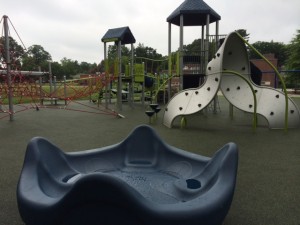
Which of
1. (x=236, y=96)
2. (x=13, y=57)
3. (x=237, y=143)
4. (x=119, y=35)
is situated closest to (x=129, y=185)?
(x=237, y=143)

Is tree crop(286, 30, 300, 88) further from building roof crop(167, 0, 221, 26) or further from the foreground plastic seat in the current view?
the foreground plastic seat

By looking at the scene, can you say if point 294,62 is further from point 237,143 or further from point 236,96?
point 237,143

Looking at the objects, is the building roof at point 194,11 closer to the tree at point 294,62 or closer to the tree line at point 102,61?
the tree line at point 102,61

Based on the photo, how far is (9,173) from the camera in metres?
2.30

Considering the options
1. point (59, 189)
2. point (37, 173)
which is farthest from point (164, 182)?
point (37, 173)

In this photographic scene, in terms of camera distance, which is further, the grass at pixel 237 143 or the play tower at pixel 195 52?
the play tower at pixel 195 52

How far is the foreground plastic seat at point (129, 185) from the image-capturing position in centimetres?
117

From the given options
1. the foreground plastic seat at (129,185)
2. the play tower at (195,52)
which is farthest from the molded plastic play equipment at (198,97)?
the foreground plastic seat at (129,185)

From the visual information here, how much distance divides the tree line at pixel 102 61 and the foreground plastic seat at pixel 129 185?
4.25 metres

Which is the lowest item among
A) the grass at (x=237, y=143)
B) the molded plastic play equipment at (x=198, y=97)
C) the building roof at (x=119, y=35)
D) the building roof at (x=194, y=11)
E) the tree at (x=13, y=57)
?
the grass at (x=237, y=143)

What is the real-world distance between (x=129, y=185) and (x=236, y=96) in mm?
4169

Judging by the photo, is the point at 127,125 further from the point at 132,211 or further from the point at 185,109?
the point at 132,211

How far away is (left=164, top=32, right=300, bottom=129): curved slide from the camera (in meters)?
4.43

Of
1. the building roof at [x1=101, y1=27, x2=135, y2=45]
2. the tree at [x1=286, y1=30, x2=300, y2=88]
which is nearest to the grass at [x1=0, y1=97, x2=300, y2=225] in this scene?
the building roof at [x1=101, y1=27, x2=135, y2=45]
